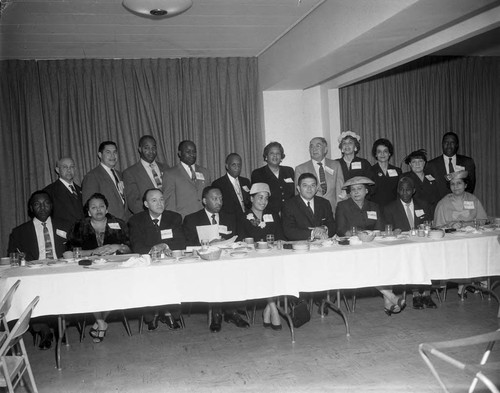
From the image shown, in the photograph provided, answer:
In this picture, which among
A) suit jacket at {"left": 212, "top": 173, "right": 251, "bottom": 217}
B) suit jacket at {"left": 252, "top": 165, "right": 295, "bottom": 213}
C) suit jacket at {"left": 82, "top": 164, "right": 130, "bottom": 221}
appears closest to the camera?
suit jacket at {"left": 82, "top": 164, "right": 130, "bottom": 221}

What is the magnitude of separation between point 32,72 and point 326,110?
3732 millimetres

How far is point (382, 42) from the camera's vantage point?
4492 millimetres

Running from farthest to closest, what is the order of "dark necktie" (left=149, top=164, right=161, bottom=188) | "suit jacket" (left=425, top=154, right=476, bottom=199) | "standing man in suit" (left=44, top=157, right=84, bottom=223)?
"suit jacket" (left=425, top=154, right=476, bottom=199), "dark necktie" (left=149, top=164, right=161, bottom=188), "standing man in suit" (left=44, top=157, right=84, bottom=223)

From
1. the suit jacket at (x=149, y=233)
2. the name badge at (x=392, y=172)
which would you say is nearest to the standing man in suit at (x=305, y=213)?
the suit jacket at (x=149, y=233)

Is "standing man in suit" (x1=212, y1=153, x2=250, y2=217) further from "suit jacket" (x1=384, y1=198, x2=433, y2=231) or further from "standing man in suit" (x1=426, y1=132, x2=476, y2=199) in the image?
"standing man in suit" (x1=426, y1=132, x2=476, y2=199)

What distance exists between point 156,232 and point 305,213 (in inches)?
55.9

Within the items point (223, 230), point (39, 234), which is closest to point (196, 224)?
point (223, 230)

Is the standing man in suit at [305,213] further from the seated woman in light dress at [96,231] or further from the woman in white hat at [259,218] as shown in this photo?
the seated woman in light dress at [96,231]

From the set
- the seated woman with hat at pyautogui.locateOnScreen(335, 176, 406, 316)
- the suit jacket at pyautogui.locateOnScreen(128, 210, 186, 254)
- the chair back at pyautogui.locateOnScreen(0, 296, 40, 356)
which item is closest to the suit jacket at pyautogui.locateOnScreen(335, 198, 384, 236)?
the seated woman with hat at pyautogui.locateOnScreen(335, 176, 406, 316)

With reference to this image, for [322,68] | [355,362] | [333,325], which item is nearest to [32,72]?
[322,68]

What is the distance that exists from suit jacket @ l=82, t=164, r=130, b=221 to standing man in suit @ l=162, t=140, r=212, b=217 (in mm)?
527

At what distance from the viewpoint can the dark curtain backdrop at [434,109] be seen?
760 cm

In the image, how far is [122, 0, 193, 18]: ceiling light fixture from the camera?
4.17 meters

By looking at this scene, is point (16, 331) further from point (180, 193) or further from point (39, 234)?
point (180, 193)
